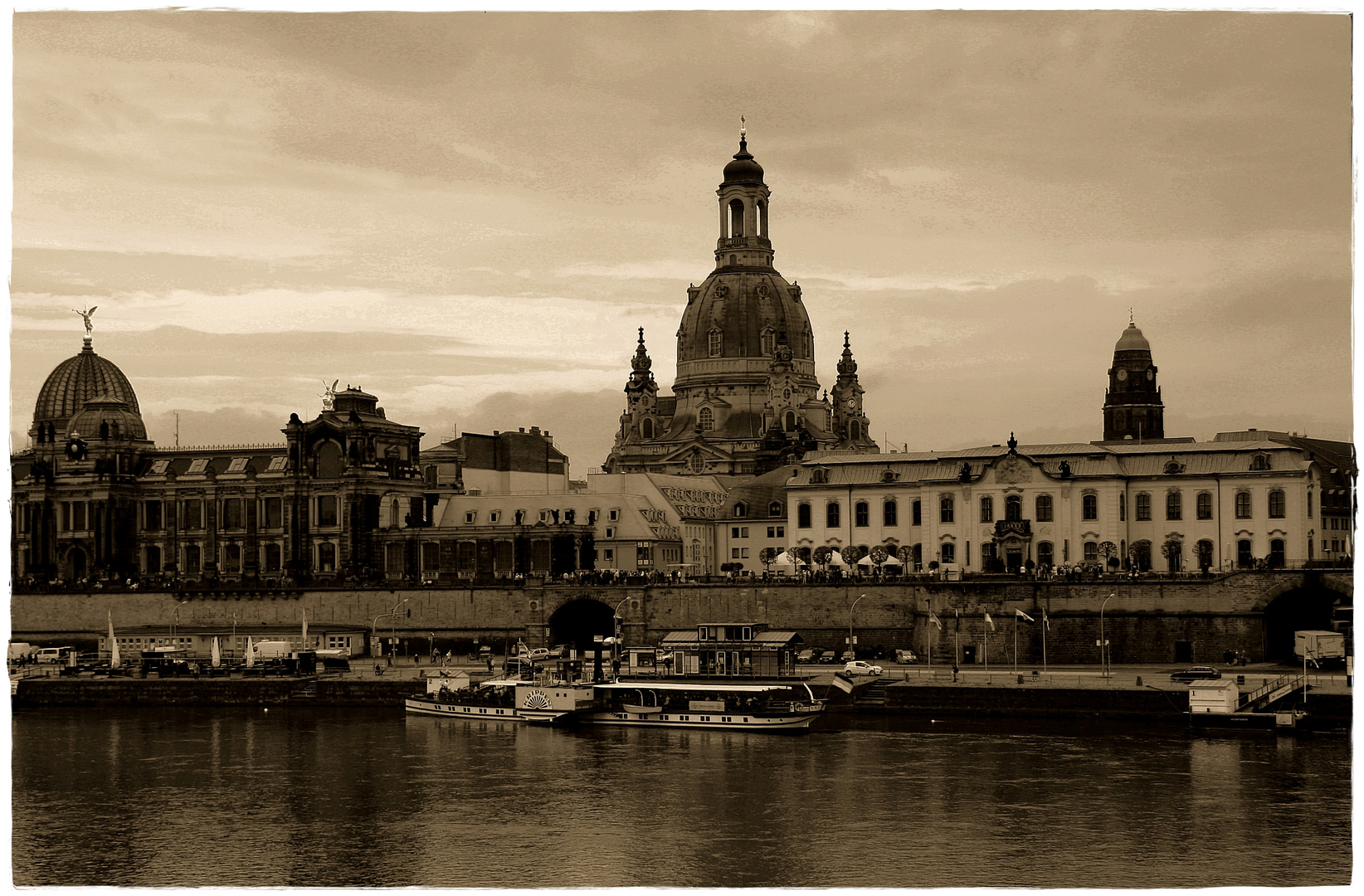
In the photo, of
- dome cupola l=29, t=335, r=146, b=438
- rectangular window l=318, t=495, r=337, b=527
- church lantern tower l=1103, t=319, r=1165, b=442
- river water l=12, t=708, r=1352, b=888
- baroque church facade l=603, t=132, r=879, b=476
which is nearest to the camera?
river water l=12, t=708, r=1352, b=888

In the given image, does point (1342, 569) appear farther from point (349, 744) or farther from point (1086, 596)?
point (349, 744)

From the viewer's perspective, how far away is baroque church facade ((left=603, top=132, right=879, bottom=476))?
169 meters

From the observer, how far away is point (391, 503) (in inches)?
5162

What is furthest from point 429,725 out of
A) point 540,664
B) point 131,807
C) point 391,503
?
point 391,503

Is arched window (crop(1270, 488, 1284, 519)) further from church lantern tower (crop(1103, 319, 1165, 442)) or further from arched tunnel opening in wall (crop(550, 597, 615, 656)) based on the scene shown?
church lantern tower (crop(1103, 319, 1165, 442))

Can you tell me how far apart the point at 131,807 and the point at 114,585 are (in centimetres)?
6424

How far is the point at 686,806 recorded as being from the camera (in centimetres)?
6556

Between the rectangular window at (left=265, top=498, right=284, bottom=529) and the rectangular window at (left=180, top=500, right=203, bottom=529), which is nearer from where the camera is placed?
the rectangular window at (left=265, top=498, right=284, bottom=529)

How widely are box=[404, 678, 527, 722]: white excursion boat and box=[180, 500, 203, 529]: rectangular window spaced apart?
4357 centimetres

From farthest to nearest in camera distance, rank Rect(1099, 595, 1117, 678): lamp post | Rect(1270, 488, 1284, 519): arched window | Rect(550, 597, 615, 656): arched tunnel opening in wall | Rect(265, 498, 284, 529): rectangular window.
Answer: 1. Rect(265, 498, 284, 529): rectangular window
2. Rect(550, 597, 615, 656): arched tunnel opening in wall
3. Rect(1270, 488, 1284, 519): arched window
4. Rect(1099, 595, 1117, 678): lamp post

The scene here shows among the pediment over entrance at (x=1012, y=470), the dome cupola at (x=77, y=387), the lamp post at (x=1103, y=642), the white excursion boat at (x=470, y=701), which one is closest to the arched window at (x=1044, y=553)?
the pediment over entrance at (x=1012, y=470)

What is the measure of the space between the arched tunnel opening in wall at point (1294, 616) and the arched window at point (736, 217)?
8135cm

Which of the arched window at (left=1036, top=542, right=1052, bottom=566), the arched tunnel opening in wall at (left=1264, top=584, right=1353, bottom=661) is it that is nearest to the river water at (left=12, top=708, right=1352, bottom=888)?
the arched tunnel opening in wall at (left=1264, top=584, right=1353, bottom=661)

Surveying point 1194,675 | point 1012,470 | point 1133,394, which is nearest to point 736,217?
point 1133,394
